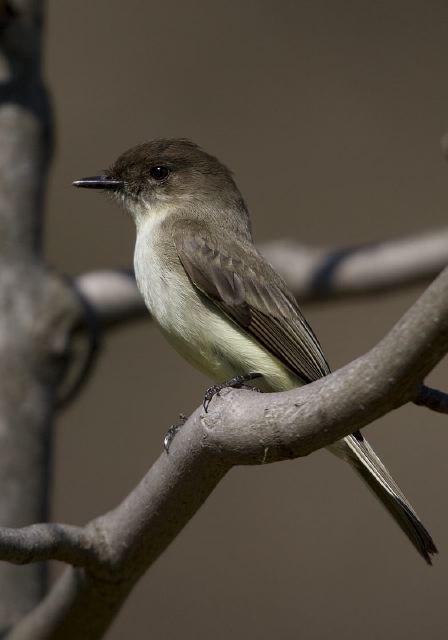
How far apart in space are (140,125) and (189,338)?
2640mm

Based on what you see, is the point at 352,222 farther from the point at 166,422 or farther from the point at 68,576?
the point at 68,576

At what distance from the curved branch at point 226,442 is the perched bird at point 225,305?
478 millimetres

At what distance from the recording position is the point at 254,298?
316 cm

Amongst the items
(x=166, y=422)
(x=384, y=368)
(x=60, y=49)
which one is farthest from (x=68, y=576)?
(x=60, y=49)

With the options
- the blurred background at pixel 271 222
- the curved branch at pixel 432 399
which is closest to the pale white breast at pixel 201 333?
the curved branch at pixel 432 399

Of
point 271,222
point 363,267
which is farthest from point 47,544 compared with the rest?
point 271,222

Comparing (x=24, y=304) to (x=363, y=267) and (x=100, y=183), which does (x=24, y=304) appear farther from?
(x=363, y=267)

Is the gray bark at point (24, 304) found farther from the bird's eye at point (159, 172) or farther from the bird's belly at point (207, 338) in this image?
the bird's belly at point (207, 338)

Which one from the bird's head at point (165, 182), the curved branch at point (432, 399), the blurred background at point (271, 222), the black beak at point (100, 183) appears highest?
the curved branch at point (432, 399)

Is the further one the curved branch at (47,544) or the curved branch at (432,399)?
the curved branch at (47,544)

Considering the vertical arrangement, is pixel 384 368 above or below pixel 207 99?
above

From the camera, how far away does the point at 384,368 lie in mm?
1894

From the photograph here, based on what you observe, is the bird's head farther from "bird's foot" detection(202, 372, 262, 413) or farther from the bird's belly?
"bird's foot" detection(202, 372, 262, 413)

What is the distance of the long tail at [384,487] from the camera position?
261 cm
